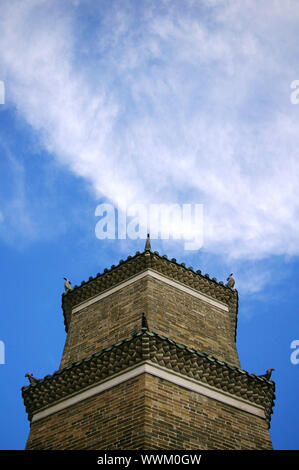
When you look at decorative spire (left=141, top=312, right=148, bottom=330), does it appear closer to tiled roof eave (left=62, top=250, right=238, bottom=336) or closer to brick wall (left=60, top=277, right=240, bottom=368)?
brick wall (left=60, top=277, right=240, bottom=368)

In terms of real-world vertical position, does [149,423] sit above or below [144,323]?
below

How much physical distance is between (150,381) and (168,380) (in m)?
0.60

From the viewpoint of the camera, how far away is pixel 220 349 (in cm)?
1597

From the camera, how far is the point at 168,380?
1331 centimetres

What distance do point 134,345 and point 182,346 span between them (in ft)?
4.56

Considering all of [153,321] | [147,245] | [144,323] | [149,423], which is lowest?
[149,423]

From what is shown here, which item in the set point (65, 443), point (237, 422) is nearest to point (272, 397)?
point (237, 422)

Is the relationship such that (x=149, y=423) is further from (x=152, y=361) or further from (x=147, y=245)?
(x=147, y=245)

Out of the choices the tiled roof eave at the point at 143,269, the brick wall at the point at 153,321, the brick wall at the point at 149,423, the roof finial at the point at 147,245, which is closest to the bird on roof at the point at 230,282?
the tiled roof eave at the point at 143,269

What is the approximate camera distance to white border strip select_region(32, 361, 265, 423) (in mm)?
13336

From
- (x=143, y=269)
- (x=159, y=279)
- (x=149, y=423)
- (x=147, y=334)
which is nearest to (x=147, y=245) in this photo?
(x=143, y=269)
